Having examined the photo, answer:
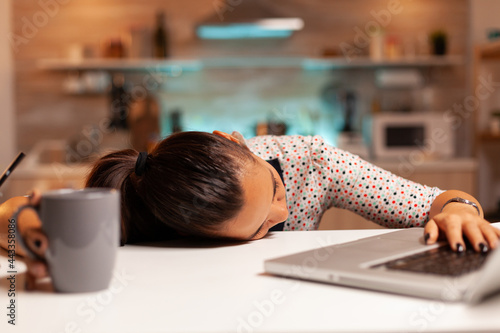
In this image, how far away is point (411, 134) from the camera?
3438mm

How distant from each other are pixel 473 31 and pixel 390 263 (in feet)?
11.3

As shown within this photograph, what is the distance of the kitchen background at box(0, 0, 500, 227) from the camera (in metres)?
3.56

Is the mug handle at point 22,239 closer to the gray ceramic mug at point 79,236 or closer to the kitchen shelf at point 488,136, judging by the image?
the gray ceramic mug at point 79,236

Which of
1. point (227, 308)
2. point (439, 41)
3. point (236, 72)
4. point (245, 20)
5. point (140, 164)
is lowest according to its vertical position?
point (227, 308)

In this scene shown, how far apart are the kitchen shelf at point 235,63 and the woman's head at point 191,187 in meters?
2.65

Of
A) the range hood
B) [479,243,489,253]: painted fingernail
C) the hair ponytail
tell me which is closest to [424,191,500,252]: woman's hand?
[479,243,489,253]: painted fingernail

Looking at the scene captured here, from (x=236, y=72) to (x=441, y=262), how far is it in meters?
3.14

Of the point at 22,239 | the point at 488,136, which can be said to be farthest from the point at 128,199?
the point at 488,136

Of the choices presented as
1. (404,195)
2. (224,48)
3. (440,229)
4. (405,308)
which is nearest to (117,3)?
(224,48)

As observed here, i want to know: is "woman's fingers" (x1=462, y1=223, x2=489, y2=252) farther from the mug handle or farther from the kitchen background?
the kitchen background

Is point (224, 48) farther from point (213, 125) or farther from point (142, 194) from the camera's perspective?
point (142, 194)

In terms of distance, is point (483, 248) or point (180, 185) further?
point (180, 185)

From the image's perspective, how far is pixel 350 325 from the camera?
1.68 ft

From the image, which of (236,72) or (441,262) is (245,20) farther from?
(441,262)
